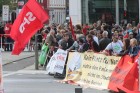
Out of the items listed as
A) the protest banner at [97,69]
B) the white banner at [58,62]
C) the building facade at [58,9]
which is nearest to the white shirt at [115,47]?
the protest banner at [97,69]

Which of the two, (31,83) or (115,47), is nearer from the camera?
(31,83)

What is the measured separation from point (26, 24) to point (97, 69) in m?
5.50

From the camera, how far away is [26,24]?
20797 millimetres

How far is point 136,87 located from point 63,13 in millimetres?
51820

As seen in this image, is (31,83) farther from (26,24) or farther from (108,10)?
(108,10)

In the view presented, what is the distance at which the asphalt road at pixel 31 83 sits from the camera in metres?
15.3

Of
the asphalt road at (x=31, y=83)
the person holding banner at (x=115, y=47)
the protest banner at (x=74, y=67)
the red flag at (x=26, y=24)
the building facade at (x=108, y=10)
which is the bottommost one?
the asphalt road at (x=31, y=83)

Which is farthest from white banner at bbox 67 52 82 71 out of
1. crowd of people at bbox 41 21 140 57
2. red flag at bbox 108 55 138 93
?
red flag at bbox 108 55 138 93

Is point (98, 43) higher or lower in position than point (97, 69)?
higher

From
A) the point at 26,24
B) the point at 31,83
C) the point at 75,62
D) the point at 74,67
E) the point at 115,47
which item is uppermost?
the point at 26,24

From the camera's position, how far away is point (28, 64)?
25625mm

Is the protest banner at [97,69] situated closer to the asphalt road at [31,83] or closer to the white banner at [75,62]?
the white banner at [75,62]

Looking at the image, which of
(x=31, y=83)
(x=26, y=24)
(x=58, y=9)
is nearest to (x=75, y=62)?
(x=31, y=83)

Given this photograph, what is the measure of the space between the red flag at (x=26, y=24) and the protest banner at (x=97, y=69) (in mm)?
3857
